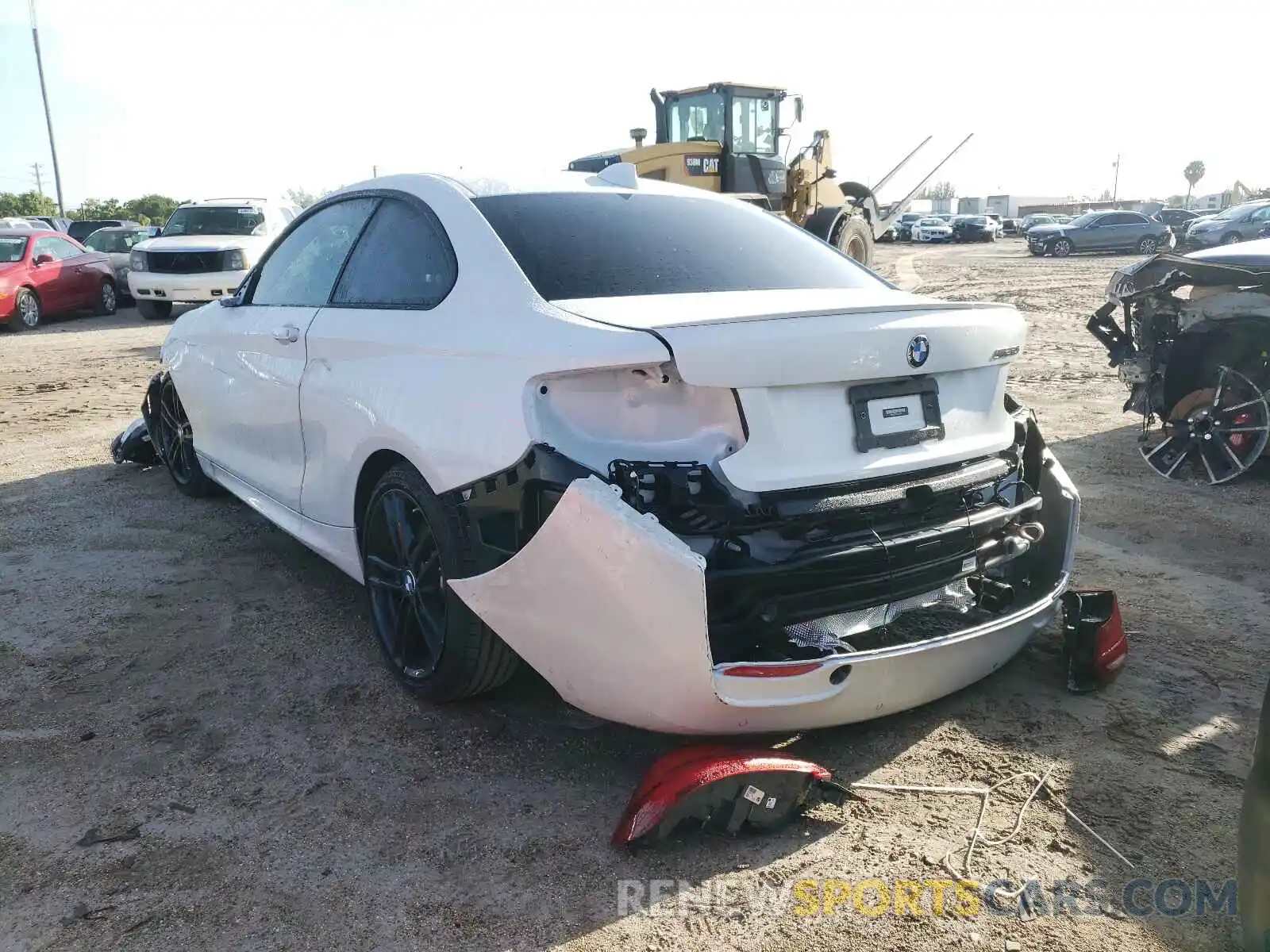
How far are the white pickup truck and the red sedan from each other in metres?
1.31

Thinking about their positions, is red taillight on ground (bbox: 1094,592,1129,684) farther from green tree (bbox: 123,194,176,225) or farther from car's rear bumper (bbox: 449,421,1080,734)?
green tree (bbox: 123,194,176,225)

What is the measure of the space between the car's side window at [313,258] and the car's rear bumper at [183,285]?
10981mm

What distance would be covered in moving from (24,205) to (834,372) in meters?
56.9

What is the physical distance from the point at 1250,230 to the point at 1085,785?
90.1 ft

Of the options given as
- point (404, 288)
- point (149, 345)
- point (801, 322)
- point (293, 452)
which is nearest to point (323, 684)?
point (293, 452)

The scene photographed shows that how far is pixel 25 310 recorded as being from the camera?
15.4m

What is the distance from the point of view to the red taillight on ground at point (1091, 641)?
3.20 meters

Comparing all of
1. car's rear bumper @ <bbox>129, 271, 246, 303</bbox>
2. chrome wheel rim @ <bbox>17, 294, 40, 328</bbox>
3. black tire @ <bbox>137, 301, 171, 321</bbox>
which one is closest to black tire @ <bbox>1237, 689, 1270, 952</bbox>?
car's rear bumper @ <bbox>129, 271, 246, 303</bbox>

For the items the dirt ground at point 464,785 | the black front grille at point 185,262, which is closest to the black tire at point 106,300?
the black front grille at point 185,262

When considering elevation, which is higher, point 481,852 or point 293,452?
point 293,452

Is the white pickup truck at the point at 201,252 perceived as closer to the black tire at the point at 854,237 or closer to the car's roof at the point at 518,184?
the black tire at the point at 854,237

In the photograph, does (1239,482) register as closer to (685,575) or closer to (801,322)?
(801,322)

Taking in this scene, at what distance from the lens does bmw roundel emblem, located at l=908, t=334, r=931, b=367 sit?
2736 millimetres

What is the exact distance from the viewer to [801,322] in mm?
2615
